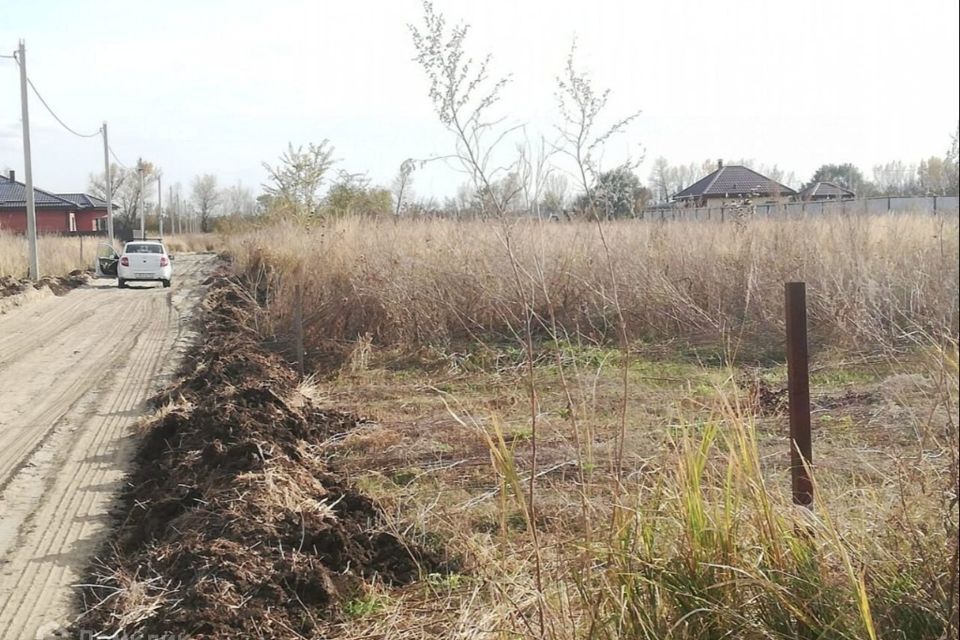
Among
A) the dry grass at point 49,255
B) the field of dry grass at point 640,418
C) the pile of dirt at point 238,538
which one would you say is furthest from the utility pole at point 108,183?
the pile of dirt at point 238,538

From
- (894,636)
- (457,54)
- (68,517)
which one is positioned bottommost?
(68,517)

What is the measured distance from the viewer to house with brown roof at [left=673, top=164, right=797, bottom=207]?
14734 mm

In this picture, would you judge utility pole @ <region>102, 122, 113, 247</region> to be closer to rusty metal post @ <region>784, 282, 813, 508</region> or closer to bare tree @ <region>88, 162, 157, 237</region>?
bare tree @ <region>88, 162, 157, 237</region>

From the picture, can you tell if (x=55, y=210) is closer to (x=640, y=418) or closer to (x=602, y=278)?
(x=602, y=278)

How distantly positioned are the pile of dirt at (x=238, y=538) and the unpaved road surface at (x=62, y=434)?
226 millimetres

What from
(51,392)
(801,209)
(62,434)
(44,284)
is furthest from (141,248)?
(62,434)

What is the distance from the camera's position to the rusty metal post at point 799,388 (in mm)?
3699

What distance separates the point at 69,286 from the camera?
27.0 meters

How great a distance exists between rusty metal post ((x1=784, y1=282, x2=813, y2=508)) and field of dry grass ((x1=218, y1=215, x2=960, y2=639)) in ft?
0.60

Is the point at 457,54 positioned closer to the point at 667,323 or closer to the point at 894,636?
the point at 894,636

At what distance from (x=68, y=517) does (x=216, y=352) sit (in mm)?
6177

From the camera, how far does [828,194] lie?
16.9 meters

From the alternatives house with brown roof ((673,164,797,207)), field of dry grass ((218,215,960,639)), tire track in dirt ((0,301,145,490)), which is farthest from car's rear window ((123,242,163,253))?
house with brown roof ((673,164,797,207))

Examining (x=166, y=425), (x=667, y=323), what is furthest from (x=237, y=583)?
(x=667, y=323)
